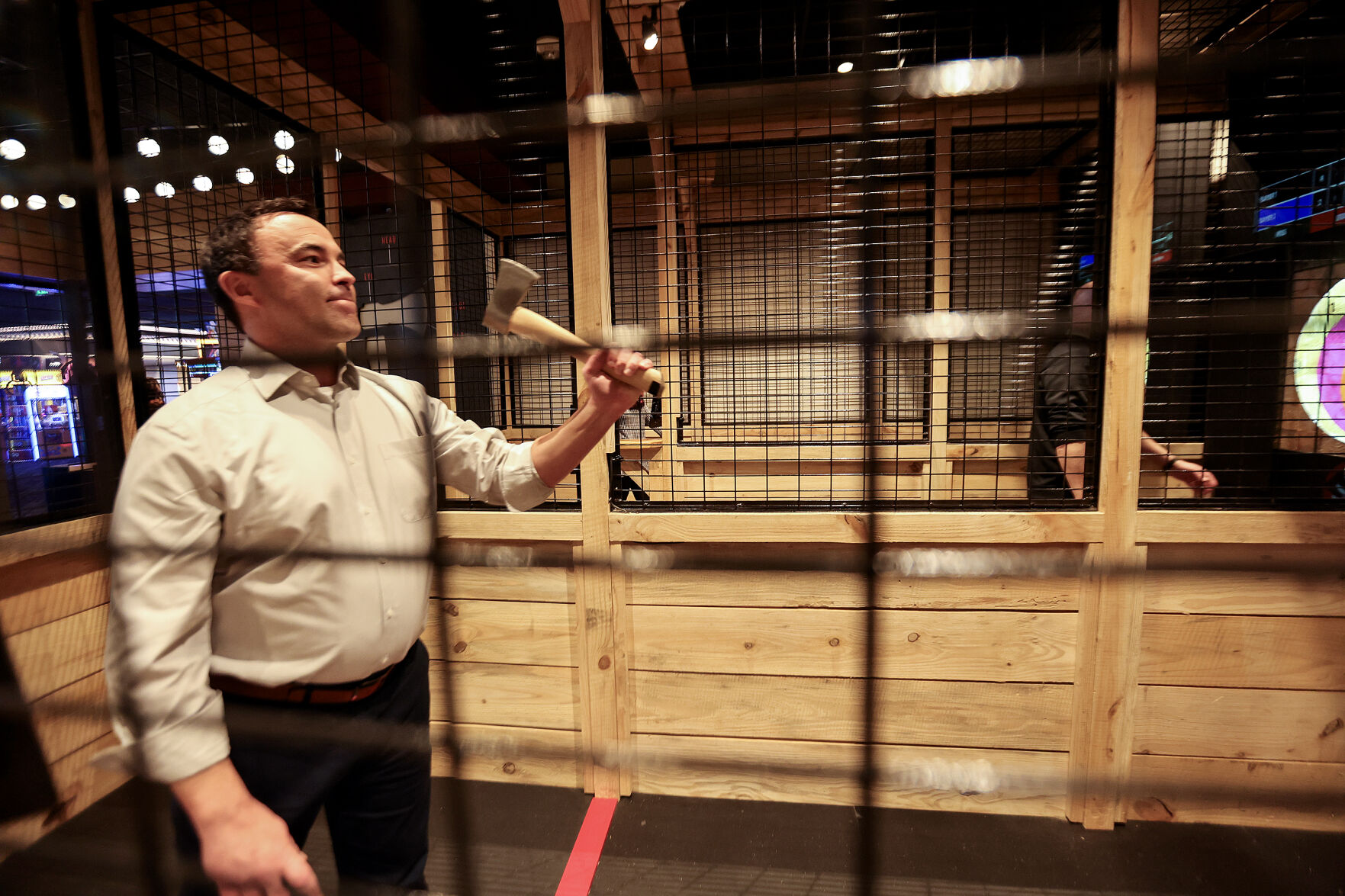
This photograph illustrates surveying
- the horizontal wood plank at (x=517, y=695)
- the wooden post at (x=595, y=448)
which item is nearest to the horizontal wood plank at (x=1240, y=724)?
the wooden post at (x=595, y=448)

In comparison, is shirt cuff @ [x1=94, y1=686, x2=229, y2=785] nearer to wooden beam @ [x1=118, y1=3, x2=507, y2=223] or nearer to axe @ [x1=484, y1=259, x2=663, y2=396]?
axe @ [x1=484, y1=259, x2=663, y2=396]

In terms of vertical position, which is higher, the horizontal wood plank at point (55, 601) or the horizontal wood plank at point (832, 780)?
the horizontal wood plank at point (55, 601)

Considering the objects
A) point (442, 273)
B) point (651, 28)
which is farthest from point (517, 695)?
point (651, 28)

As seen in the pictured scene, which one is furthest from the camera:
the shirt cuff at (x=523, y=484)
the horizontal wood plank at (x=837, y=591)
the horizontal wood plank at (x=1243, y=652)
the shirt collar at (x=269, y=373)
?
the horizontal wood plank at (x=837, y=591)

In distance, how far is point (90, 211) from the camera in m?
0.89

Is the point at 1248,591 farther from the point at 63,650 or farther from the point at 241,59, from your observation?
the point at 241,59

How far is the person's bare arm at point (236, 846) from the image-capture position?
844 mm

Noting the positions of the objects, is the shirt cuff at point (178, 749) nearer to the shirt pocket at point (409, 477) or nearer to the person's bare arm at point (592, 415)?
the shirt pocket at point (409, 477)

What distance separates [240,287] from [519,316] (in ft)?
1.71

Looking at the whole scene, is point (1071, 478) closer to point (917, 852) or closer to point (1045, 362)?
point (1045, 362)

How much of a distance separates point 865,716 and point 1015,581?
1.23 metres

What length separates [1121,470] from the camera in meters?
1.56

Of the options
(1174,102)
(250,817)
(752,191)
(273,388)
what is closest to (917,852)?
(250,817)

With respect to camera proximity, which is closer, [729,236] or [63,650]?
[63,650]
